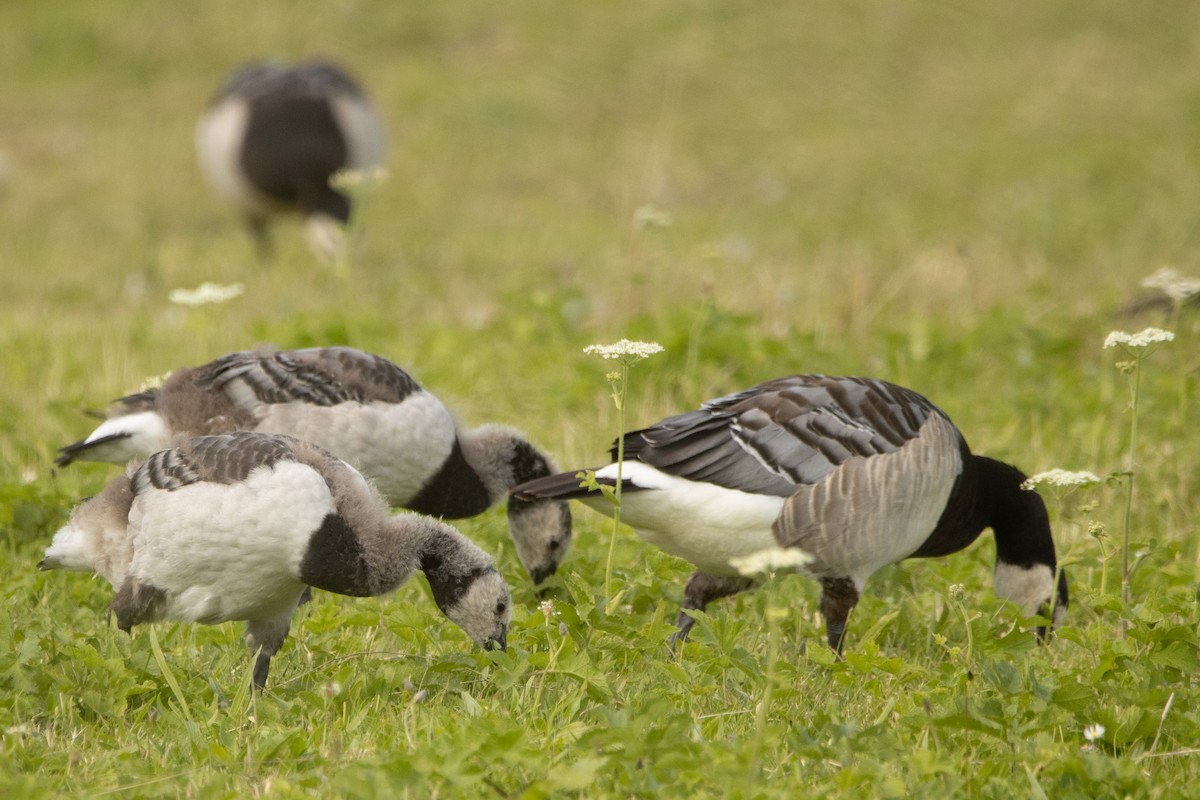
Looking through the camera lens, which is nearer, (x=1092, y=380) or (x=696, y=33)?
(x=1092, y=380)

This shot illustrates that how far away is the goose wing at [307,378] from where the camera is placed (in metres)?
5.88

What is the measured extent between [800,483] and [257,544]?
6.31 ft

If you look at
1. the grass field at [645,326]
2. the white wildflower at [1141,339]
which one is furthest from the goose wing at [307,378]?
the white wildflower at [1141,339]

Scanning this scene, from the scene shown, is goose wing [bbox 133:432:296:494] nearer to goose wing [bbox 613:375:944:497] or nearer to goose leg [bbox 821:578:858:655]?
goose wing [bbox 613:375:944:497]

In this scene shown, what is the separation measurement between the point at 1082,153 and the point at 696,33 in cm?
600

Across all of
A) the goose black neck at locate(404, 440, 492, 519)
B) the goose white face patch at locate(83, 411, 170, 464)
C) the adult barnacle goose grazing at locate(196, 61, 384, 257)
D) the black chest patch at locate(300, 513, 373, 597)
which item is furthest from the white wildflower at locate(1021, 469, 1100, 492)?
the adult barnacle goose grazing at locate(196, 61, 384, 257)

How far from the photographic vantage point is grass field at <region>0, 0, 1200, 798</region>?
3926 millimetres

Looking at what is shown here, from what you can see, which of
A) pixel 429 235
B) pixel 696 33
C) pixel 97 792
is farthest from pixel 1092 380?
pixel 696 33

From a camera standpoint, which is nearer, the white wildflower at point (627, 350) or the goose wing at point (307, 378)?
the white wildflower at point (627, 350)

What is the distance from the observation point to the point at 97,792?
141 inches

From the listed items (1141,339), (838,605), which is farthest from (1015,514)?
(1141,339)

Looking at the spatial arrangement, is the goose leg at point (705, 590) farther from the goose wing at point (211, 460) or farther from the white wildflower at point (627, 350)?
the goose wing at point (211, 460)

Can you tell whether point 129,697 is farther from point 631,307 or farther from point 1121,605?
point 631,307

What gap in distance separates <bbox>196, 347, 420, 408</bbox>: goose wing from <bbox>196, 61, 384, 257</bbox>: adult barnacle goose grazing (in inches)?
242
